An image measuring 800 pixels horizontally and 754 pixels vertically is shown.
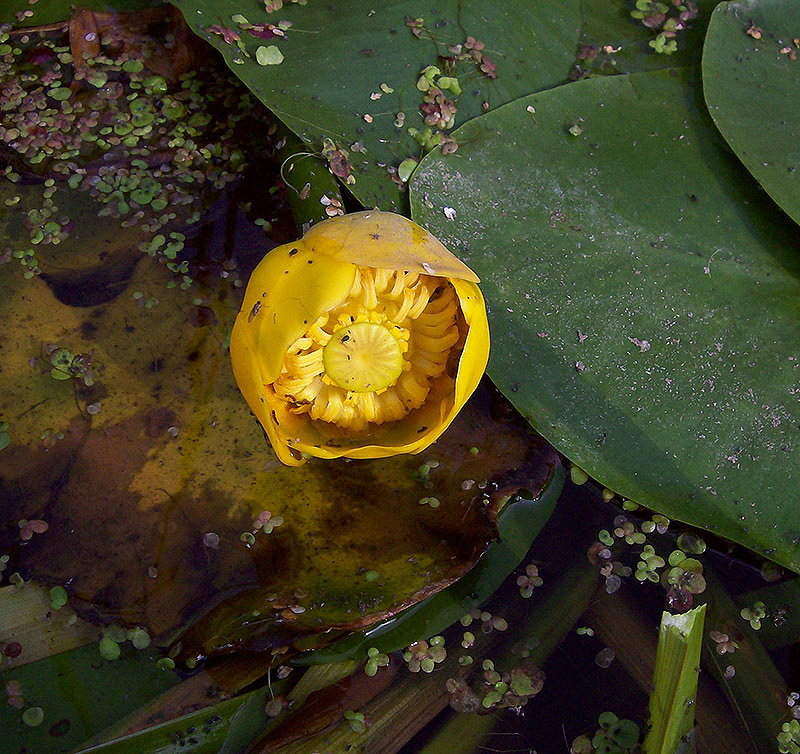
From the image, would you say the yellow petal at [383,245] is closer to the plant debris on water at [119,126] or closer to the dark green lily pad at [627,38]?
the plant debris on water at [119,126]

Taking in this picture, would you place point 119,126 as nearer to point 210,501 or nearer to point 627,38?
point 210,501

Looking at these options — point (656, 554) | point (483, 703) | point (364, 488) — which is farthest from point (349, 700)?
point (656, 554)

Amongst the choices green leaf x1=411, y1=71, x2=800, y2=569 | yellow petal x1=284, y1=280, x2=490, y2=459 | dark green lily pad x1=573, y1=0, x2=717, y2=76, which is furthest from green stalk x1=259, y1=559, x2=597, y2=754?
dark green lily pad x1=573, y1=0, x2=717, y2=76

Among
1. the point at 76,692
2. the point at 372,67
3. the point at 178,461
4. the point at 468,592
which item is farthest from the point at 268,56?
the point at 76,692

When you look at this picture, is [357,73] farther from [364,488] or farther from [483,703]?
[483,703]

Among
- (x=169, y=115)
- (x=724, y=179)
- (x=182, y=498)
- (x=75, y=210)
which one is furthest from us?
(x=169, y=115)

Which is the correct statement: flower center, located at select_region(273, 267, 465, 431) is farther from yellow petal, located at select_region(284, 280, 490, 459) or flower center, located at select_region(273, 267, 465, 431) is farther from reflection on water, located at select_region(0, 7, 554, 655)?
reflection on water, located at select_region(0, 7, 554, 655)
